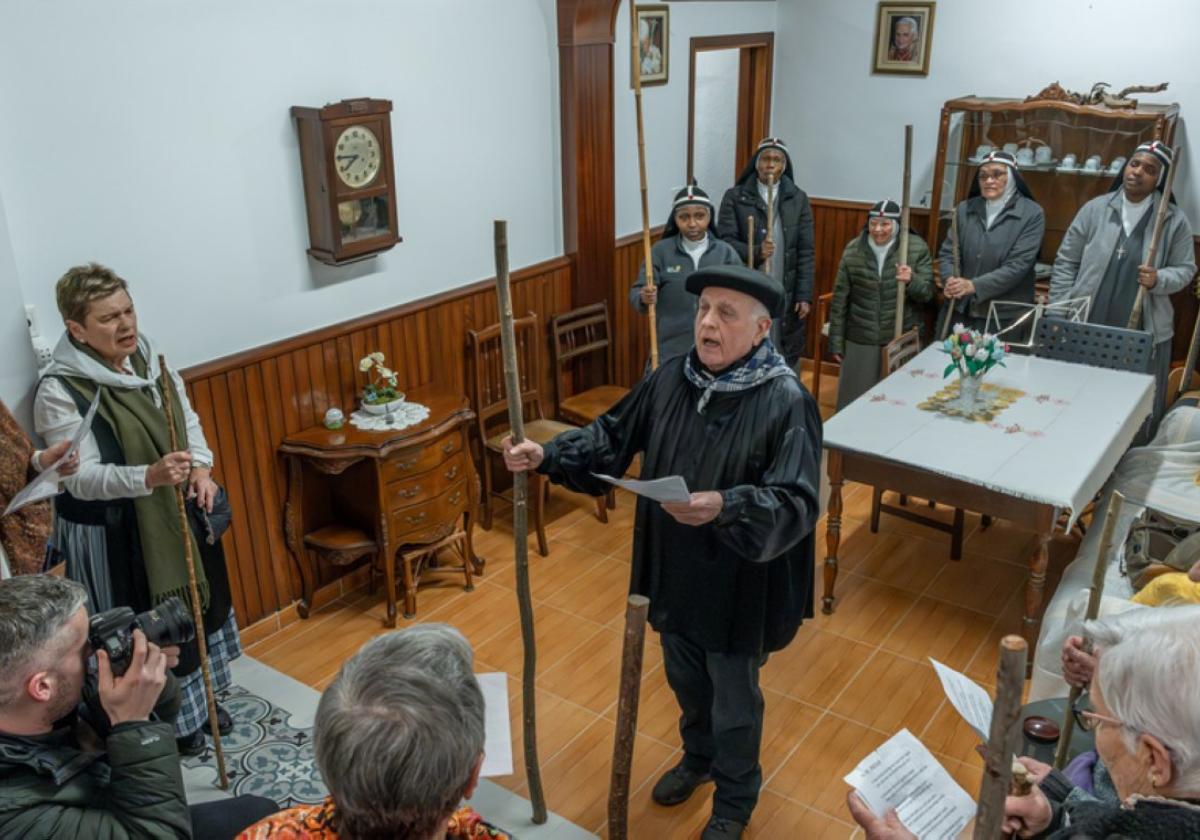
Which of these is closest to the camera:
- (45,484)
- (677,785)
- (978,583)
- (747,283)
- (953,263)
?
(747,283)

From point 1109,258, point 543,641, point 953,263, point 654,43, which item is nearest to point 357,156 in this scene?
point 543,641

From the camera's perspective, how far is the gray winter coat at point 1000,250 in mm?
5312

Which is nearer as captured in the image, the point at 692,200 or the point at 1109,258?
the point at 692,200

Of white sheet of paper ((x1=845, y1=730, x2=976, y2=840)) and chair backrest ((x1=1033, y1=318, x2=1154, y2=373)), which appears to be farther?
chair backrest ((x1=1033, y1=318, x2=1154, y2=373))

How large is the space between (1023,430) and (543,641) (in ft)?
6.92

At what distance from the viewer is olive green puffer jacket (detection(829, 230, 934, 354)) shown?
540cm

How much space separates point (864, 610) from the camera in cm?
434

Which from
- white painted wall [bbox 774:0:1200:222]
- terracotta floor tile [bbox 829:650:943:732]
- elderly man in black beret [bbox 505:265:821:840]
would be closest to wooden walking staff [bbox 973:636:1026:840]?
elderly man in black beret [bbox 505:265:821:840]

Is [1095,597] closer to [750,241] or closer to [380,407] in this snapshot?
[380,407]

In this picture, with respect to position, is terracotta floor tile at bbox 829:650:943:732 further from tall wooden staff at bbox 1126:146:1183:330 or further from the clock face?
the clock face

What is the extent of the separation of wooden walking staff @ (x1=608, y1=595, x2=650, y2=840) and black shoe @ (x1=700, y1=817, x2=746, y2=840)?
0.67 m

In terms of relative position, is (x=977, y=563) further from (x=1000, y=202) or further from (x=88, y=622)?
(x=88, y=622)

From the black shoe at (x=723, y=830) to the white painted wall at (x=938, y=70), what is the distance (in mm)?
4573

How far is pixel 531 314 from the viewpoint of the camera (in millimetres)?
5070
